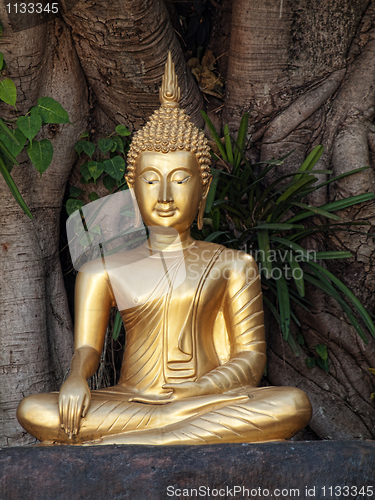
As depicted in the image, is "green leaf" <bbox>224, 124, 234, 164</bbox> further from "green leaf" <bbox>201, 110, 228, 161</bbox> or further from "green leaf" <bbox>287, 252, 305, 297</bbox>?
"green leaf" <bbox>287, 252, 305, 297</bbox>

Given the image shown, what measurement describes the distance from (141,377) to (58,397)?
0.45 m

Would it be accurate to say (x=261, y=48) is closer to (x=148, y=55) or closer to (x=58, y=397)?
(x=148, y=55)

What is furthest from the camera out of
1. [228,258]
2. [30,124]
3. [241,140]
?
[241,140]

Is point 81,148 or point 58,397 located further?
point 81,148

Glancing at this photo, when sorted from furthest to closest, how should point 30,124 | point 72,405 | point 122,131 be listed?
1. point 122,131
2. point 30,124
3. point 72,405

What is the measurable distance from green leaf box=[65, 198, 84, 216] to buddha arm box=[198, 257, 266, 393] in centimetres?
140

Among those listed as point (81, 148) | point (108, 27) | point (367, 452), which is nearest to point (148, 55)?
point (108, 27)

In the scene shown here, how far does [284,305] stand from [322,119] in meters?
1.39

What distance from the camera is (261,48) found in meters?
3.92

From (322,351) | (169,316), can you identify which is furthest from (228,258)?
(322,351)

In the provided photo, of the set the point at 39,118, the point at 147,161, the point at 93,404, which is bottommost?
the point at 93,404

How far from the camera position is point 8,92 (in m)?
3.26

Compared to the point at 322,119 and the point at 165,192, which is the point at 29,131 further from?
the point at 322,119

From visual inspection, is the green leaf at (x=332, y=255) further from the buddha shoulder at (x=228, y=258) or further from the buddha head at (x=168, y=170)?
the buddha head at (x=168, y=170)
